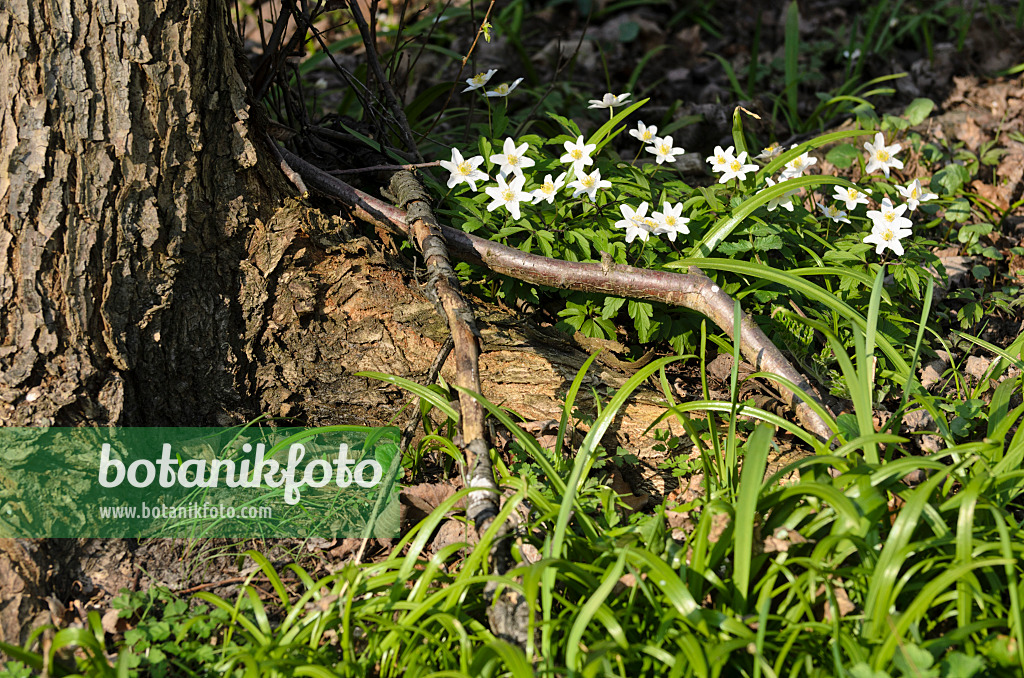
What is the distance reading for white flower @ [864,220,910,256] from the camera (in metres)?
2.15

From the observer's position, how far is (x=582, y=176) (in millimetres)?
2193

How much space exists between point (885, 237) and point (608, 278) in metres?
0.88

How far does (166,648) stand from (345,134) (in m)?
1.81

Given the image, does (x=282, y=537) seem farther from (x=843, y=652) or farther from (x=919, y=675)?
A: (x=919, y=675)

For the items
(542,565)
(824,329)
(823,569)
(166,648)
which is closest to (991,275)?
(824,329)

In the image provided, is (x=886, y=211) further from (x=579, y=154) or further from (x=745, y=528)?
(x=745, y=528)

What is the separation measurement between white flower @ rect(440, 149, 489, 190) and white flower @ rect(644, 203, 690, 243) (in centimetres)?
57

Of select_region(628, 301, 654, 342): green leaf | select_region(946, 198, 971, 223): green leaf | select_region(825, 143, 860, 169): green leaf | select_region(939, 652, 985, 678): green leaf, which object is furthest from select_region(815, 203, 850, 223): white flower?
select_region(939, 652, 985, 678): green leaf

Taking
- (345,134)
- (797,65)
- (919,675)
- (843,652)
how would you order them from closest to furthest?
(919,675) < (843,652) < (345,134) < (797,65)

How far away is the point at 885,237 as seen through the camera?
2182 mm

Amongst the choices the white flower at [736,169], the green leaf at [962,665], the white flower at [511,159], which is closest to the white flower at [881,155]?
the white flower at [736,169]

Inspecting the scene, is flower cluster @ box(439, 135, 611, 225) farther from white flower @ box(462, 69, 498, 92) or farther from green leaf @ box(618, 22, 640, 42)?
green leaf @ box(618, 22, 640, 42)

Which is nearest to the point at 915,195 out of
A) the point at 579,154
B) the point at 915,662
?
the point at 579,154

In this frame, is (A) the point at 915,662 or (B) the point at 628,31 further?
(B) the point at 628,31
